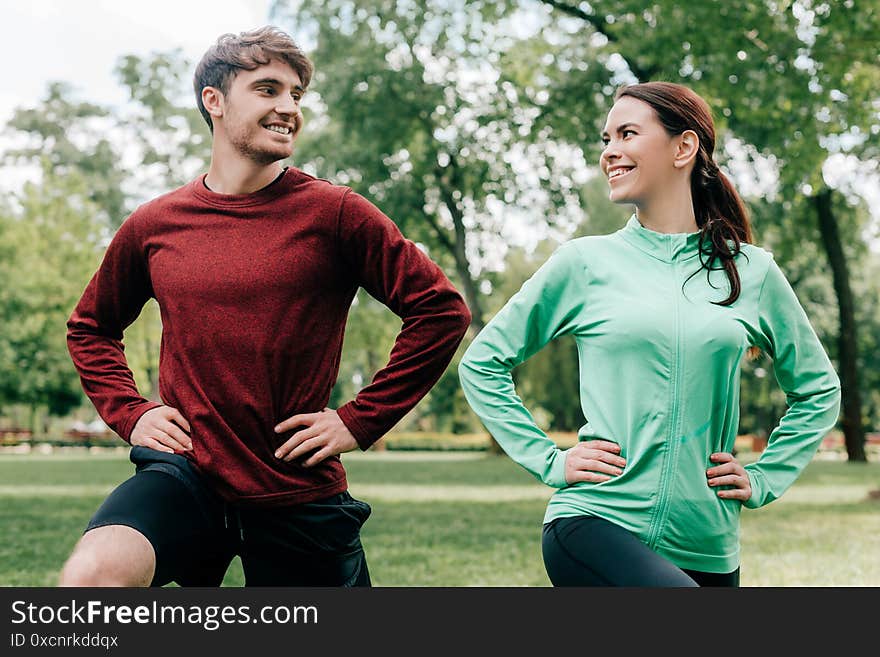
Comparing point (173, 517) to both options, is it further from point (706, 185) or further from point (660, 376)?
point (706, 185)

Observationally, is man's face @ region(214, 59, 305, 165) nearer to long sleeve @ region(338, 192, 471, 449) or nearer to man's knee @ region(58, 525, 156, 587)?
long sleeve @ region(338, 192, 471, 449)

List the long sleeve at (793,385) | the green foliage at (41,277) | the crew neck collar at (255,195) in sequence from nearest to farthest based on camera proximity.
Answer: the long sleeve at (793,385) < the crew neck collar at (255,195) < the green foliage at (41,277)

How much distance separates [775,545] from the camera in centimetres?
1267

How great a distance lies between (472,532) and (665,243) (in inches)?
412

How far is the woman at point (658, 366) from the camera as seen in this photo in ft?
11.2

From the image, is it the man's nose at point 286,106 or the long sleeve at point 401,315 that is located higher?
the man's nose at point 286,106

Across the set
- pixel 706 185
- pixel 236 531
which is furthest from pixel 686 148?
pixel 236 531

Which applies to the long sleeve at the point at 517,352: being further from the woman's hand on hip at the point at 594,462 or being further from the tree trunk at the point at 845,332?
the tree trunk at the point at 845,332

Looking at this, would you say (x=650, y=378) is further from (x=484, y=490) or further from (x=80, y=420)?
(x=80, y=420)

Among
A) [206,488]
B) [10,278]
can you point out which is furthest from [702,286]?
[10,278]

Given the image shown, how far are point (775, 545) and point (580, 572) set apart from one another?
10.1m

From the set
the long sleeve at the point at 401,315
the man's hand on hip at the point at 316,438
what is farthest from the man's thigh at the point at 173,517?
the long sleeve at the point at 401,315

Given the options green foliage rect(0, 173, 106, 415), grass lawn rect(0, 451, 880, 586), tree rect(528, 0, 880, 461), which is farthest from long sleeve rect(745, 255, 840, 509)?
green foliage rect(0, 173, 106, 415)

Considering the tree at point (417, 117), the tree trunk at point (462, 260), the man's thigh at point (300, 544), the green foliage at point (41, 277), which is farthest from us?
the green foliage at point (41, 277)
